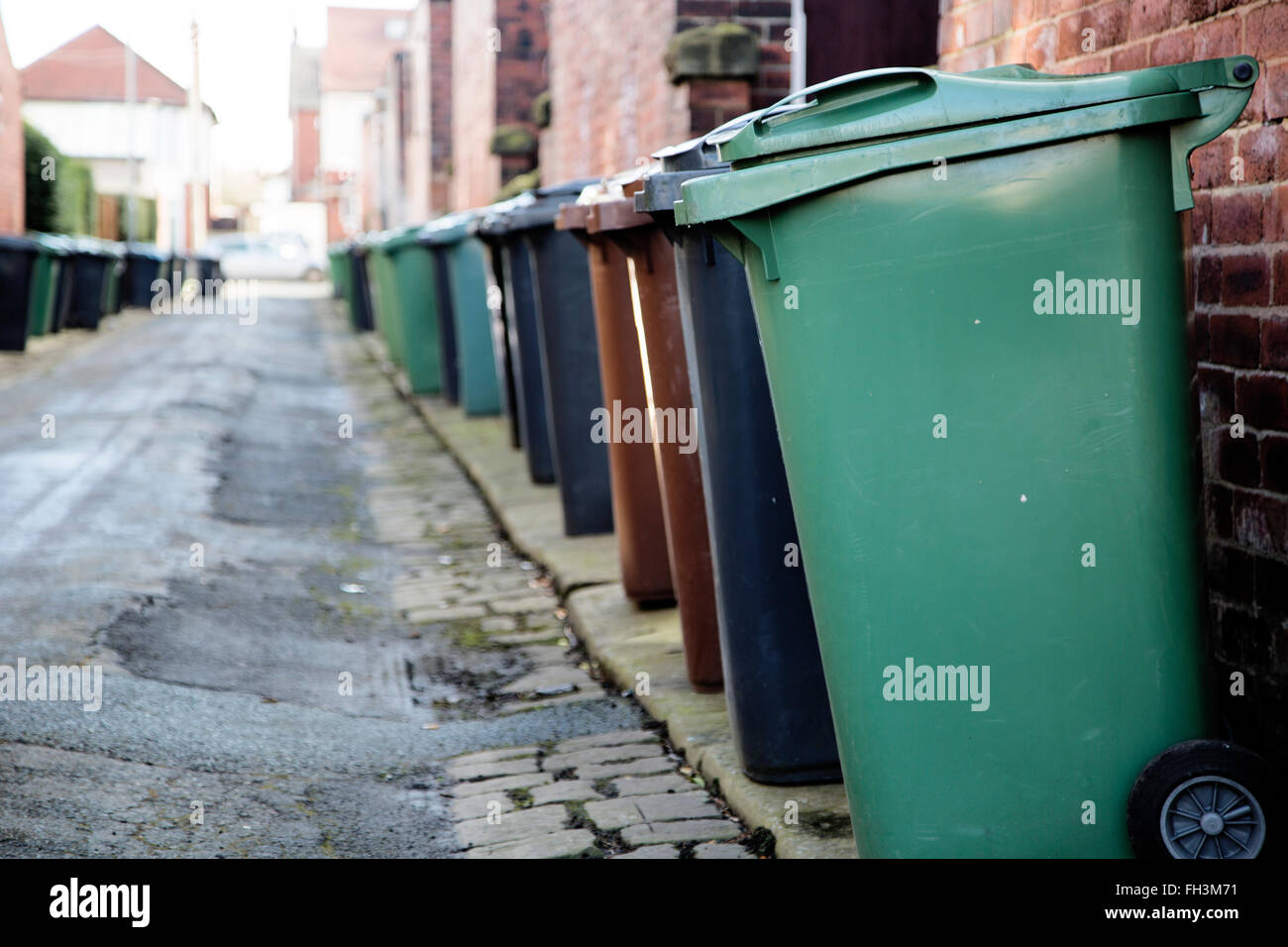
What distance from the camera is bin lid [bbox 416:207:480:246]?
1048 cm

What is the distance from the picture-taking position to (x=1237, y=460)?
3.11 m

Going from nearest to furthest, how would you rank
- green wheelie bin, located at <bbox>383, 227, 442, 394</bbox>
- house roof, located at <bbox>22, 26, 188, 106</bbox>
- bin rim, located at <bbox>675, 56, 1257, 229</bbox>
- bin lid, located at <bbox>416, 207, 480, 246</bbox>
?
bin rim, located at <bbox>675, 56, 1257, 229</bbox> < bin lid, located at <bbox>416, 207, 480, 246</bbox> < green wheelie bin, located at <bbox>383, 227, 442, 394</bbox> < house roof, located at <bbox>22, 26, 188, 106</bbox>

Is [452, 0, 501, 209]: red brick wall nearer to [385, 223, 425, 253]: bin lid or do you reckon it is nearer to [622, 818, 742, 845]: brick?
[385, 223, 425, 253]: bin lid

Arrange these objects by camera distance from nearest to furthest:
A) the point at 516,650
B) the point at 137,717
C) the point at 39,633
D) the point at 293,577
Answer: the point at 137,717 < the point at 39,633 < the point at 516,650 < the point at 293,577

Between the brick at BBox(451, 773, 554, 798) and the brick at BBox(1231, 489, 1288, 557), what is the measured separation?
5.69ft

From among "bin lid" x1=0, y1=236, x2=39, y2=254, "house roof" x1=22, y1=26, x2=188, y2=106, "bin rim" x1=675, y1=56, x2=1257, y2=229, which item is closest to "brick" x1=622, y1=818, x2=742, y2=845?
"bin rim" x1=675, y1=56, x2=1257, y2=229

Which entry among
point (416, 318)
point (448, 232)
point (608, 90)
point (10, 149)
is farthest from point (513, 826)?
point (10, 149)

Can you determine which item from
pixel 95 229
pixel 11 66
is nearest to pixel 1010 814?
pixel 11 66

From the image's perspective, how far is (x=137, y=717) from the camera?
4.11 metres

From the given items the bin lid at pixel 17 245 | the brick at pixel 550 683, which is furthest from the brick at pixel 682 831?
the bin lid at pixel 17 245

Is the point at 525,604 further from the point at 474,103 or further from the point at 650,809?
the point at 474,103
